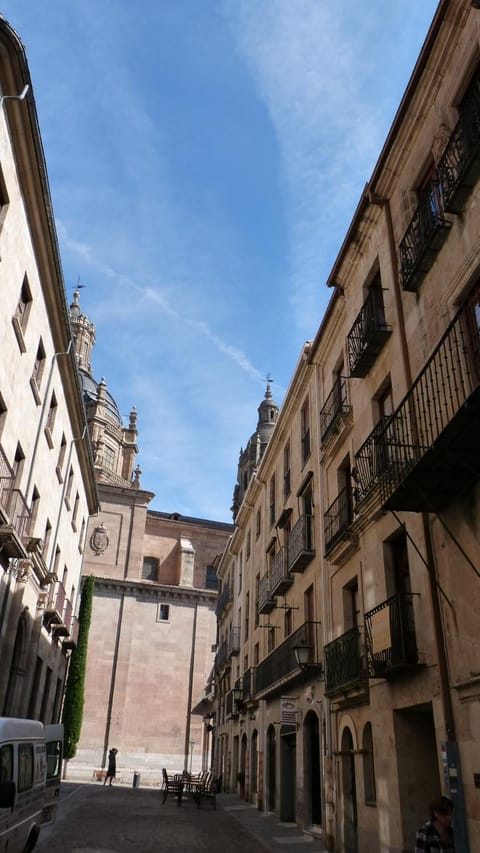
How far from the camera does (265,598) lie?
23500mm

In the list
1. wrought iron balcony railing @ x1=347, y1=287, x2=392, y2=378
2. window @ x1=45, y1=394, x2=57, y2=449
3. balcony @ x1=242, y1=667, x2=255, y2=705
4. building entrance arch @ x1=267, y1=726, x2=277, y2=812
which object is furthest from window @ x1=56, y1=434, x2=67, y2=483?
wrought iron balcony railing @ x1=347, y1=287, x2=392, y2=378

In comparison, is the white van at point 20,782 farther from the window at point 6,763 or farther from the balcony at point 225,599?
the balcony at point 225,599

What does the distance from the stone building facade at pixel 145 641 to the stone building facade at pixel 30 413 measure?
22.9m

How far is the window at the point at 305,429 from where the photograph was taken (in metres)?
20.1

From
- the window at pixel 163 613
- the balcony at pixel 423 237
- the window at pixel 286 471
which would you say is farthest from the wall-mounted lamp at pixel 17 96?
the window at pixel 163 613

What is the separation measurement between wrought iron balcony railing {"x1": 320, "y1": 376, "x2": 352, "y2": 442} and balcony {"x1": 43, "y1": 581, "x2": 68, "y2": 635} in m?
11.0

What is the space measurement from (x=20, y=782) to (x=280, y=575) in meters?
12.8

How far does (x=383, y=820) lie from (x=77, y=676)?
32605 mm

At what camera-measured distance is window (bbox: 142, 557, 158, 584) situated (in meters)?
58.0

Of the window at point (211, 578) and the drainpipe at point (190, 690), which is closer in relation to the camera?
the drainpipe at point (190, 690)

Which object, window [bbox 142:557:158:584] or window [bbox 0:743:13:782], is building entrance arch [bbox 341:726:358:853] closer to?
window [bbox 0:743:13:782]

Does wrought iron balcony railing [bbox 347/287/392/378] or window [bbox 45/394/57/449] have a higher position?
window [bbox 45/394/57/449]

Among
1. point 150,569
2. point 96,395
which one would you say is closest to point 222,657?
point 150,569

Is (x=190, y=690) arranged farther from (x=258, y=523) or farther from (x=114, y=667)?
(x=258, y=523)
